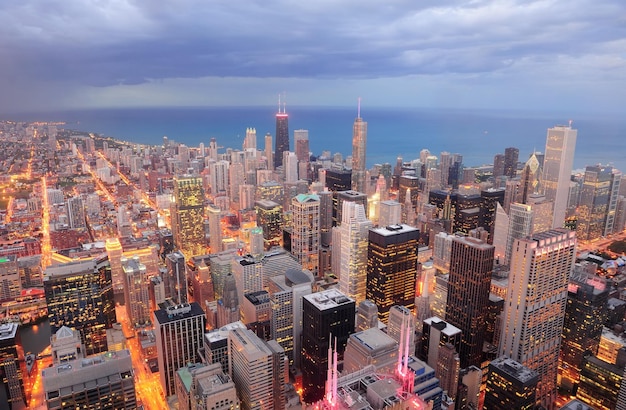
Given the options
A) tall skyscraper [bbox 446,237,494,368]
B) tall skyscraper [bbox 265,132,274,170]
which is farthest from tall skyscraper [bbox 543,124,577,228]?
tall skyscraper [bbox 265,132,274,170]

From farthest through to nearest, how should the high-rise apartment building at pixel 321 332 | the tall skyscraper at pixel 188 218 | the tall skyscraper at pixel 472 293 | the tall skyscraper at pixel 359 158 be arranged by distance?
the tall skyscraper at pixel 359 158, the tall skyscraper at pixel 188 218, the tall skyscraper at pixel 472 293, the high-rise apartment building at pixel 321 332

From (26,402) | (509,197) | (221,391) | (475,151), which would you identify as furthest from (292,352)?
(475,151)

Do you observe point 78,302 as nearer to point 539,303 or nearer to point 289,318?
point 289,318

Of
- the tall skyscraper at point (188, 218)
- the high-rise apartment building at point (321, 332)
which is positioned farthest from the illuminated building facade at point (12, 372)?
the tall skyscraper at point (188, 218)

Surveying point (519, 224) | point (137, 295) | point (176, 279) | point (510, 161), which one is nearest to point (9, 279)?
point (137, 295)

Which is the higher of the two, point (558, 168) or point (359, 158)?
point (558, 168)

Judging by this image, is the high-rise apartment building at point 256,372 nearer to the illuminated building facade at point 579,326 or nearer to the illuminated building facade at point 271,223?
the illuminated building facade at point 579,326
